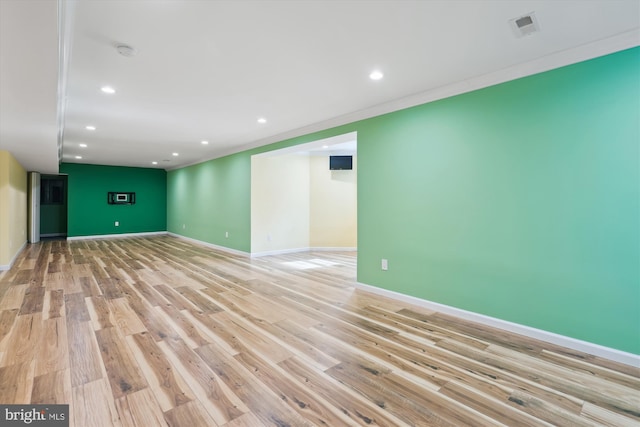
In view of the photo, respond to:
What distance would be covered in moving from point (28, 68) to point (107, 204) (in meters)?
9.51

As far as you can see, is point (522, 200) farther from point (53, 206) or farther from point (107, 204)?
point (53, 206)

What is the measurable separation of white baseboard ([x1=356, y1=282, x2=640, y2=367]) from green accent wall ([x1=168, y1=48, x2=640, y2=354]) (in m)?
0.05

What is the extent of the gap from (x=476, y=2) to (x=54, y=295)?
5.37 metres

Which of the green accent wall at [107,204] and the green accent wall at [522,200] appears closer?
the green accent wall at [522,200]

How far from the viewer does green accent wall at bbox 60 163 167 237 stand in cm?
941

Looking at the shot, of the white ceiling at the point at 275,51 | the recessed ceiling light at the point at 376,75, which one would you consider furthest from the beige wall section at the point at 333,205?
the recessed ceiling light at the point at 376,75

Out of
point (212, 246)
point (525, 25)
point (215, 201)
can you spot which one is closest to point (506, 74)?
point (525, 25)

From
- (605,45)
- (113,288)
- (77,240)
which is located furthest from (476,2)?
(77,240)

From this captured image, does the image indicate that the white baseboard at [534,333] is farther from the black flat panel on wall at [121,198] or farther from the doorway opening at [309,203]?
the black flat panel on wall at [121,198]

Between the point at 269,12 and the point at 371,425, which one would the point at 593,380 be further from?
the point at 269,12

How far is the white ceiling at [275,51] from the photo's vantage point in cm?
192

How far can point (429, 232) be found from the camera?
3.42m

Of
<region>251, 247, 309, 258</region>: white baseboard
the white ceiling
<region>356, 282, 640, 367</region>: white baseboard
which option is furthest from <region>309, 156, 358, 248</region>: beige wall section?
<region>356, 282, 640, 367</region>: white baseboard

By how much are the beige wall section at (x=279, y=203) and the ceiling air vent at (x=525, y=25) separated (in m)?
5.19
